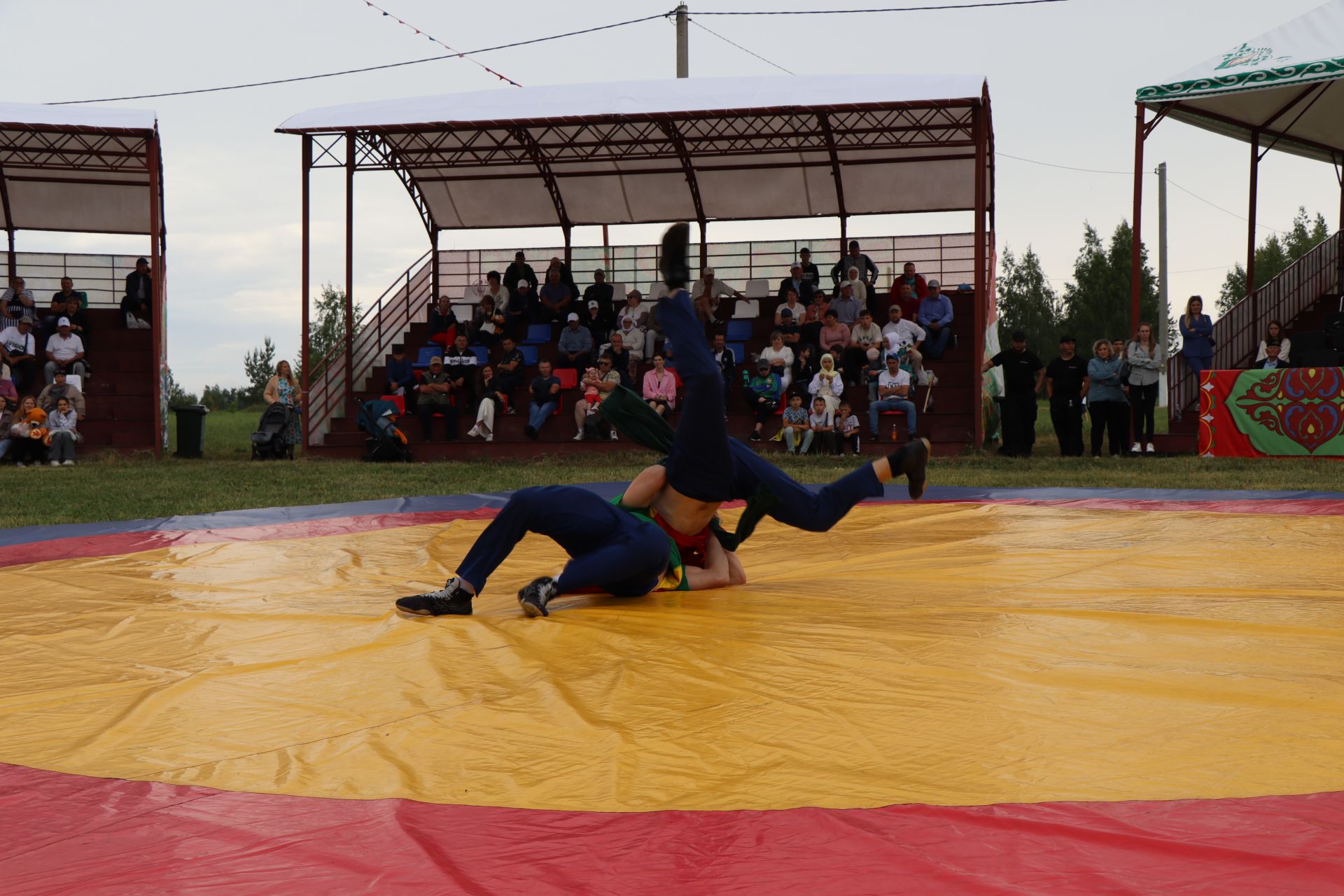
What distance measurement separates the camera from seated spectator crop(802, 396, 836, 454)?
11.7 m

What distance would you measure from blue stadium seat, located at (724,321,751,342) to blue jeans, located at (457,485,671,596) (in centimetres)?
1079

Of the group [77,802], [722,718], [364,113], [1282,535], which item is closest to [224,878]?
[77,802]

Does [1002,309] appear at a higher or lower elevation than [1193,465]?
higher

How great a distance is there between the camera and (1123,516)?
5.88m

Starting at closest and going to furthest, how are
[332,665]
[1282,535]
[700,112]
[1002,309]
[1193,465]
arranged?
[332,665] < [1282,535] < [1193,465] < [700,112] < [1002,309]

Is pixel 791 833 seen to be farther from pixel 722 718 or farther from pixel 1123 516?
pixel 1123 516

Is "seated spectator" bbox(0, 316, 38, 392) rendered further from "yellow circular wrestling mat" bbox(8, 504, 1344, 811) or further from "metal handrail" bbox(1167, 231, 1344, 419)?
"metal handrail" bbox(1167, 231, 1344, 419)

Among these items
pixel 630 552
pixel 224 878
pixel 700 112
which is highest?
pixel 700 112

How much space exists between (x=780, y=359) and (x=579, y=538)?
30.1ft

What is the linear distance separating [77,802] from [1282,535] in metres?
4.76

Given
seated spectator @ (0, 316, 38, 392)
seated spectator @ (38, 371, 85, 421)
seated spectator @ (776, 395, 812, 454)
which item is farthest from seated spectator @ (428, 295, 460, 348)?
seated spectator @ (776, 395, 812, 454)

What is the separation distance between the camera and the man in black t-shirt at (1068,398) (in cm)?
1153

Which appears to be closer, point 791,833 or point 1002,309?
point 791,833

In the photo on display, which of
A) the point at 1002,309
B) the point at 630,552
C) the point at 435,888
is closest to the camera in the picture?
the point at 435,888
